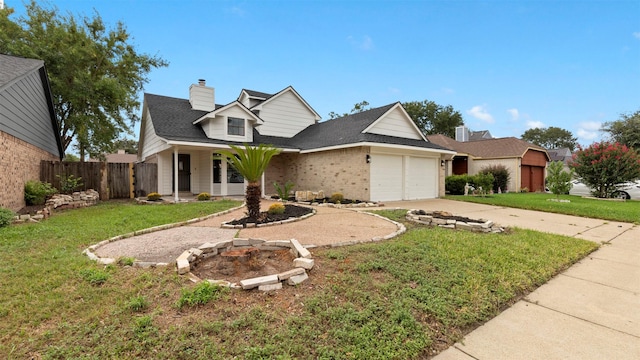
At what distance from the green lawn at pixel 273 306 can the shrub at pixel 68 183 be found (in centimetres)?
767

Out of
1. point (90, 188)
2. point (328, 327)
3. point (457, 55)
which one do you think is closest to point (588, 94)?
point (457, 55)

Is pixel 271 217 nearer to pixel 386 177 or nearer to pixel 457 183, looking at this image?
pixel 386 177

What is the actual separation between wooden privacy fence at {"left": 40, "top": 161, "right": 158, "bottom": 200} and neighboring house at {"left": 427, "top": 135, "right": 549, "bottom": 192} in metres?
19.7

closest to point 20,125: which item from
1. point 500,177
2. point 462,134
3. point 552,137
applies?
point 500,177

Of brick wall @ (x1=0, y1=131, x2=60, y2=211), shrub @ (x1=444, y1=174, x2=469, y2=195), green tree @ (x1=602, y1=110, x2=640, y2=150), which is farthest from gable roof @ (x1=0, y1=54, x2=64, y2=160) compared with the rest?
green tree @ (x1=602, y1=110, x2=640, y2=150)

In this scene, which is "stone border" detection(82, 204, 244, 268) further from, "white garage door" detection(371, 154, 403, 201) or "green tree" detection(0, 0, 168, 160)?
"green tree" detection(0, 0, 168, 160)

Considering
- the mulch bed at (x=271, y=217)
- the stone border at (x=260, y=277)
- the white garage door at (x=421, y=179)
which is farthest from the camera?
the white garage door at (x=421, y=179)

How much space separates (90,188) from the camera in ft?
40.9

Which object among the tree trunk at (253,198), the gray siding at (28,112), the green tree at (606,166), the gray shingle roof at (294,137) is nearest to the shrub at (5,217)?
the gray siding at (28,112)

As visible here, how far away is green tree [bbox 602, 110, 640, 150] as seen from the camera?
24.7 metres

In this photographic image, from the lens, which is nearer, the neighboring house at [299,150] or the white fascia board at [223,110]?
the neighboring house at [299,150]

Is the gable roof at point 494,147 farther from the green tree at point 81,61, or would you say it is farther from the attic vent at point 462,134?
the green tree at point 81,61

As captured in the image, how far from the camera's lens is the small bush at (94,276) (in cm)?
330

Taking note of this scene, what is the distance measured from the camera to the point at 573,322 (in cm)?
289
